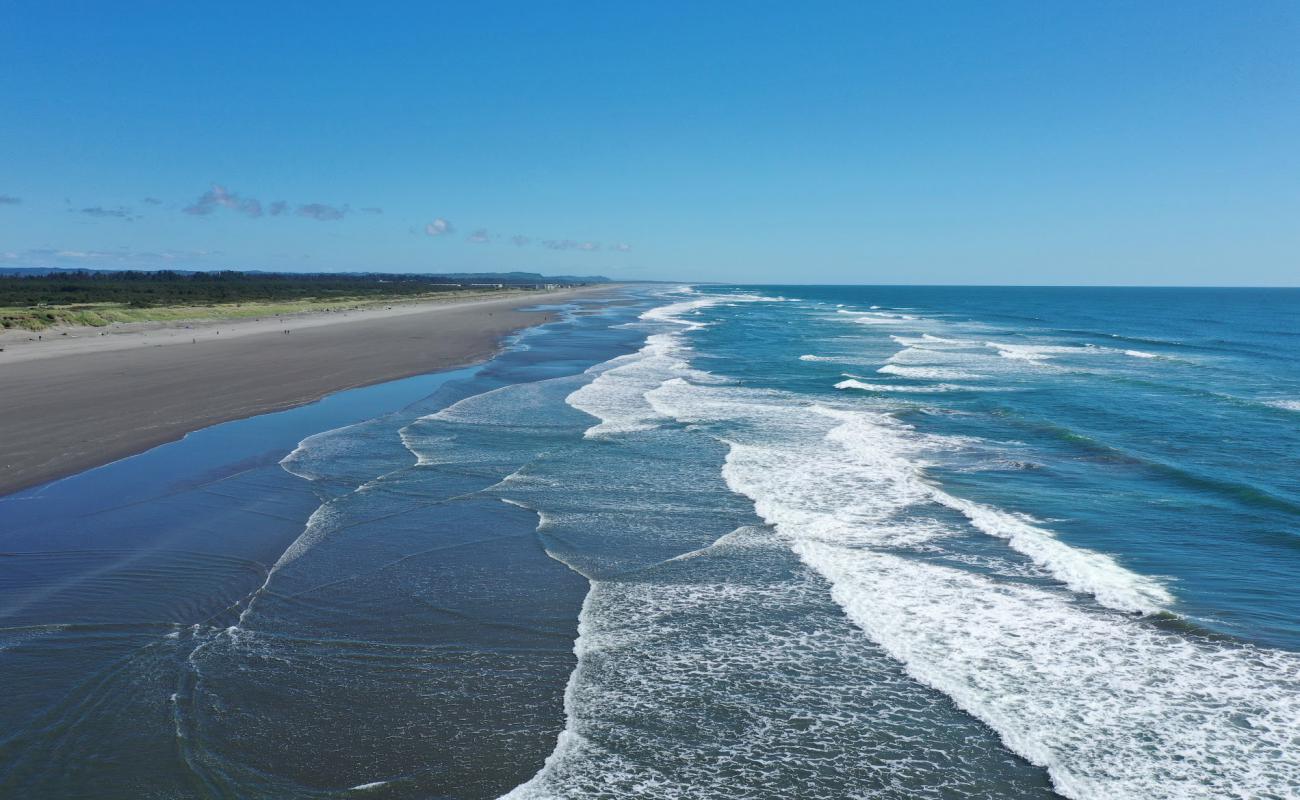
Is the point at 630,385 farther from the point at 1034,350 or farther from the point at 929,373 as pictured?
the point at 1034,350

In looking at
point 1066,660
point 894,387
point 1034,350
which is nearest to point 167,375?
point 894,387

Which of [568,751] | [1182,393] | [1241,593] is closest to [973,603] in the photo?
[1241,593]

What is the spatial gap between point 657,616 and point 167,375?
25.8 meters

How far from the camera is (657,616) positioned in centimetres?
967

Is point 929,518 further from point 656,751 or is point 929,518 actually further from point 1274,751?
point 656,751

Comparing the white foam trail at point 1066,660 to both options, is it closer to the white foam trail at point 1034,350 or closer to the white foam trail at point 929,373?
the white foam trail at point 929,373

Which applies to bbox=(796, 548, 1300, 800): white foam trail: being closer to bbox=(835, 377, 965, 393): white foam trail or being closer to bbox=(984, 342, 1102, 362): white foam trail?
bbox=(835, 377, 965, 393): white foam trail

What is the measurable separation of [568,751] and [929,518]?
8949mm

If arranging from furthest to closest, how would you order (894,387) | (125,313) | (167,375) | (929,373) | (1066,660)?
(125,313)
(929,373)
(894,387)
(167,375)
(1066,660)

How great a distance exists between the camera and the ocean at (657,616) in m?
6.66

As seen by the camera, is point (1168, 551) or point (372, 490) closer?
point (1168, 551)

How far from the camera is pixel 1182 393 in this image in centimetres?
2789

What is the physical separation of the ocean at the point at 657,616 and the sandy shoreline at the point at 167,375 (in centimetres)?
185

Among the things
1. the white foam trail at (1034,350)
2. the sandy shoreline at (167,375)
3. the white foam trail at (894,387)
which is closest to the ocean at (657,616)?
the sandy shoreline at (167,375)
